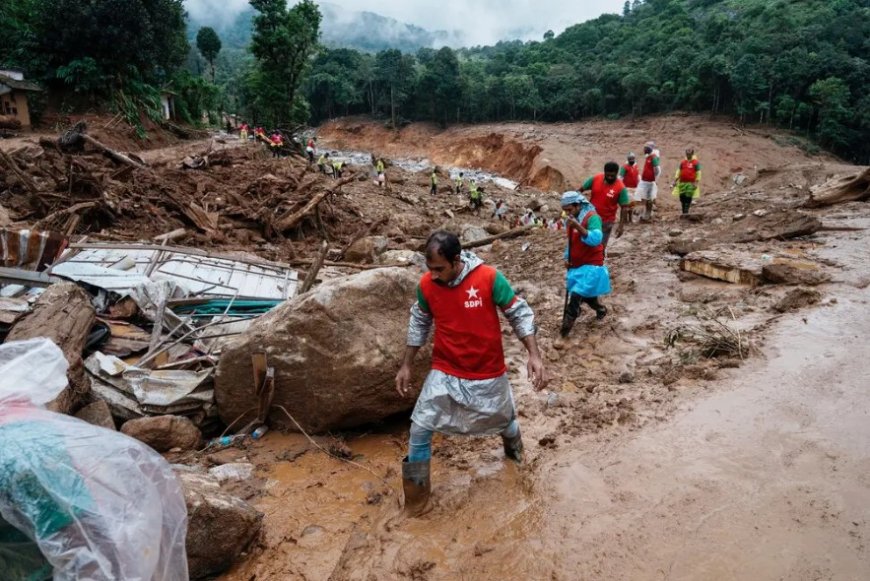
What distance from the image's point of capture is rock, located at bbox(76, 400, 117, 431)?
3859 millimetres

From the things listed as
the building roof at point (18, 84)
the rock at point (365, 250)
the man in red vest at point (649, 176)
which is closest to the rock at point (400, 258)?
the rock at point (365, 250)

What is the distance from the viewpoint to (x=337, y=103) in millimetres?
50594

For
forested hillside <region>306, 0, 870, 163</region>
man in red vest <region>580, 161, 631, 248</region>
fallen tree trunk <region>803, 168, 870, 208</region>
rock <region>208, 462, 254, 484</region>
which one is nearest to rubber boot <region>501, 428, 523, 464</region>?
rock <region>208, 462, 254, 484</region>

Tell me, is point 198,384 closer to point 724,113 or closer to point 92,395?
point 92,395

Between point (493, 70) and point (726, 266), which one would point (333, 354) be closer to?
point (726, 266)

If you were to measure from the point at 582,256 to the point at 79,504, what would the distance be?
4544 millimetres

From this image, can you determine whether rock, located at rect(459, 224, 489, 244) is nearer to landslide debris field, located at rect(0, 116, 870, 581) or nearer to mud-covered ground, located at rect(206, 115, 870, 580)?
landslide debris field, located at rect(0, 116, 870, 581)

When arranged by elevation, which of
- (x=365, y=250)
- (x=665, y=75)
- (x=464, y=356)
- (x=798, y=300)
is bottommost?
(x=365, y=250)

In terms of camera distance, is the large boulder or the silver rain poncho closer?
the silver rain poncho

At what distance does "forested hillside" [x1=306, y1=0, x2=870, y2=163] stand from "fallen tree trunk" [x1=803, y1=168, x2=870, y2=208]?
65.6 ft

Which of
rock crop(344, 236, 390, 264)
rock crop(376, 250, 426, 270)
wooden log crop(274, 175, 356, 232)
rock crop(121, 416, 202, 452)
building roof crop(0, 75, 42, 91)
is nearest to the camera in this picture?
rock crop(121, 416, 202, 452)

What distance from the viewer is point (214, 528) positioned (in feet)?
8.68

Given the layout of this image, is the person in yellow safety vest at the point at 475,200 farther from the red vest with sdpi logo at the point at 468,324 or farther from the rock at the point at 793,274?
the red vest with sdpi logo at the point at 468,324

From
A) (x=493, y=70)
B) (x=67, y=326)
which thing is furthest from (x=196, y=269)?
(x=493, y=70)
